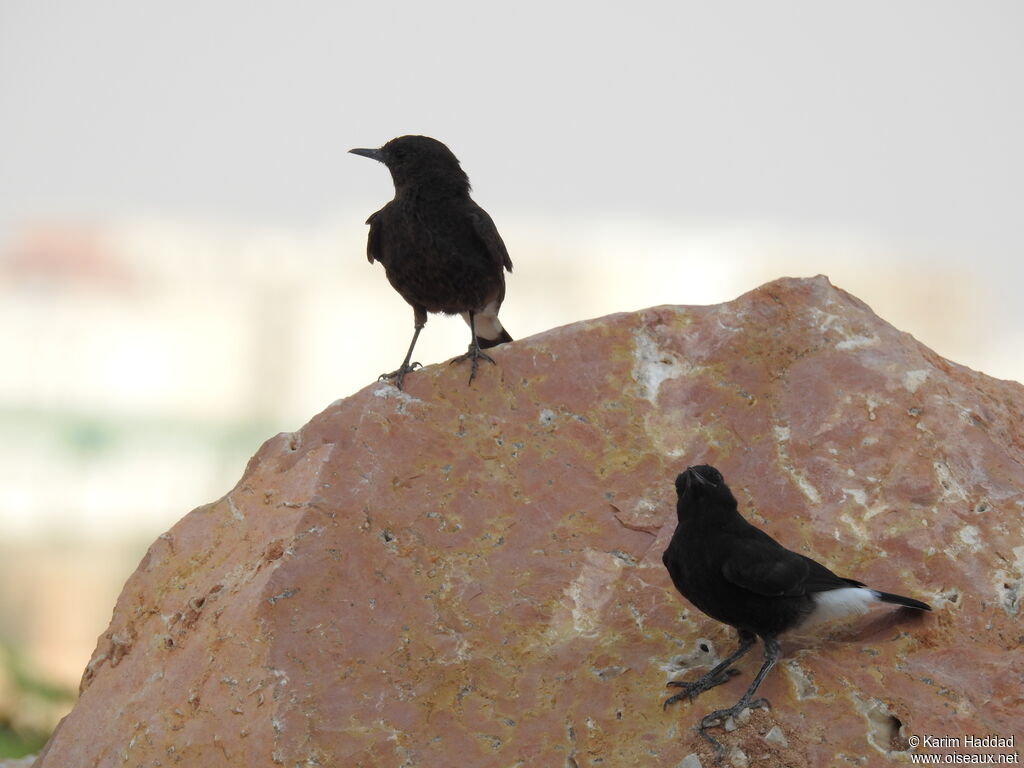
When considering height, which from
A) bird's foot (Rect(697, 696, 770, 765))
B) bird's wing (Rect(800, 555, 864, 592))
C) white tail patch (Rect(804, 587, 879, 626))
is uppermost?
bird's wing (Rect(800, 555, 864, 592))

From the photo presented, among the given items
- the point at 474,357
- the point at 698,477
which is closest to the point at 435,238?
the point at 474,357

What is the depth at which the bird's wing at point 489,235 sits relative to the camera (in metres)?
6.30

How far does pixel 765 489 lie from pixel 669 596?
74 centimetres

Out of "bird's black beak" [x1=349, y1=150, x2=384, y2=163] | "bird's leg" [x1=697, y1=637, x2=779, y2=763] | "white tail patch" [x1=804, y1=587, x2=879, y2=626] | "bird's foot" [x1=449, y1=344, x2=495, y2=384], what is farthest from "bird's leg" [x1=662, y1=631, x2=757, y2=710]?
"bird's black beak" [x1=349, y1=150, x2=384, y2=163]

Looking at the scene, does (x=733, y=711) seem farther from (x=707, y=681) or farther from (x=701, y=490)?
(x=701, y=490)

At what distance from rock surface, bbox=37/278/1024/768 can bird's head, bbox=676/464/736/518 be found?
0.60 metres

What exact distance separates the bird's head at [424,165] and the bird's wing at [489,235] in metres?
0.21

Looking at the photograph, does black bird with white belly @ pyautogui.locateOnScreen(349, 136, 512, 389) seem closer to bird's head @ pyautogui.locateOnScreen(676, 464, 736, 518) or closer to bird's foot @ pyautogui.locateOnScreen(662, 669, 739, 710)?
bird's head @ pyautogui.locateOnScreen(676, 464, 736, 518)

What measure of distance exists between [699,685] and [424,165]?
3567 mm

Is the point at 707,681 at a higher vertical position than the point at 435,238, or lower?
lower

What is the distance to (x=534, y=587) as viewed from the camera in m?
4.84

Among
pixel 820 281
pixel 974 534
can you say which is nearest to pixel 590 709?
pixel 974 534

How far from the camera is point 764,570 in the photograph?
4.18 meters

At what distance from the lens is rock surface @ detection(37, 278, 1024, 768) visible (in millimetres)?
4215
